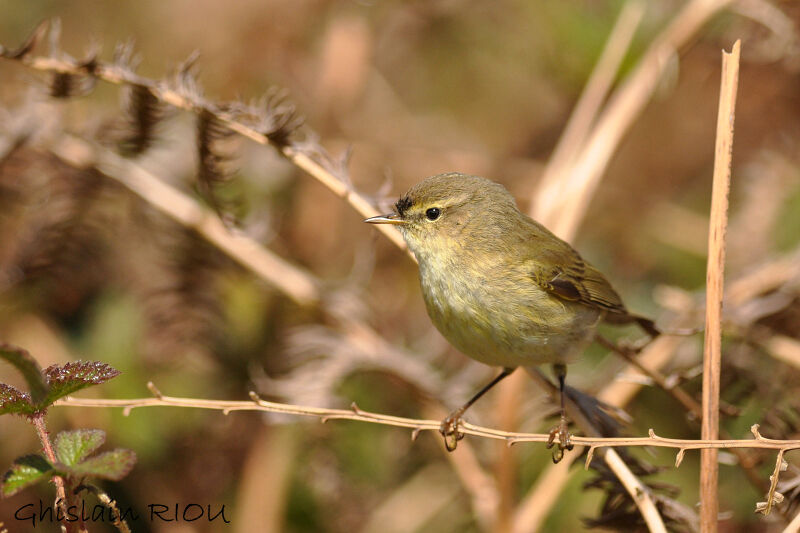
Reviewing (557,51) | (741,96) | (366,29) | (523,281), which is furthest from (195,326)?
(741,96)

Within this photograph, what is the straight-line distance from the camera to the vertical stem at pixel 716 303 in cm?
196

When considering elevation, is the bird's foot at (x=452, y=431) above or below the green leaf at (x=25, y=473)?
above

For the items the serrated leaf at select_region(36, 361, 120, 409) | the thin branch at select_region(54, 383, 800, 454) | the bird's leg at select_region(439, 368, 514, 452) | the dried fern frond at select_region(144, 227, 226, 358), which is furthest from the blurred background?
the serrated leaf at select_region(36, 361, 120, 409)

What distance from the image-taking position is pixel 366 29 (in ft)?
15.0

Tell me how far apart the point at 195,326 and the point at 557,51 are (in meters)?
2.37

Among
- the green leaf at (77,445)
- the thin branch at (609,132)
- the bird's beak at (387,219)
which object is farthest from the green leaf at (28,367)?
the thin branch at (609,132)

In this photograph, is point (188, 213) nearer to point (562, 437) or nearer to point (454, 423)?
point (454, 423)

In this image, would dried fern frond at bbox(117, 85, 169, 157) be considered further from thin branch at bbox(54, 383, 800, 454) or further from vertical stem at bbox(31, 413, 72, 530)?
vertical stem at bbox(31, 413, 72, 530)

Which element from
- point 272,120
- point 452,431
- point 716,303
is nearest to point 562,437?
Answer: point 452,431

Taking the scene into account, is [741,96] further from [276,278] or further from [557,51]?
[276,278]

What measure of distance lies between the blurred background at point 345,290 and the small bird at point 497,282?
184 mm

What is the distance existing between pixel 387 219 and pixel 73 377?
1.36 m

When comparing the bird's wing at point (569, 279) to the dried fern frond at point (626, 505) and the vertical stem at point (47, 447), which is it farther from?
the vertical stem at point (47, 447)

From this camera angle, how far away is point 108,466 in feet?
4.84
